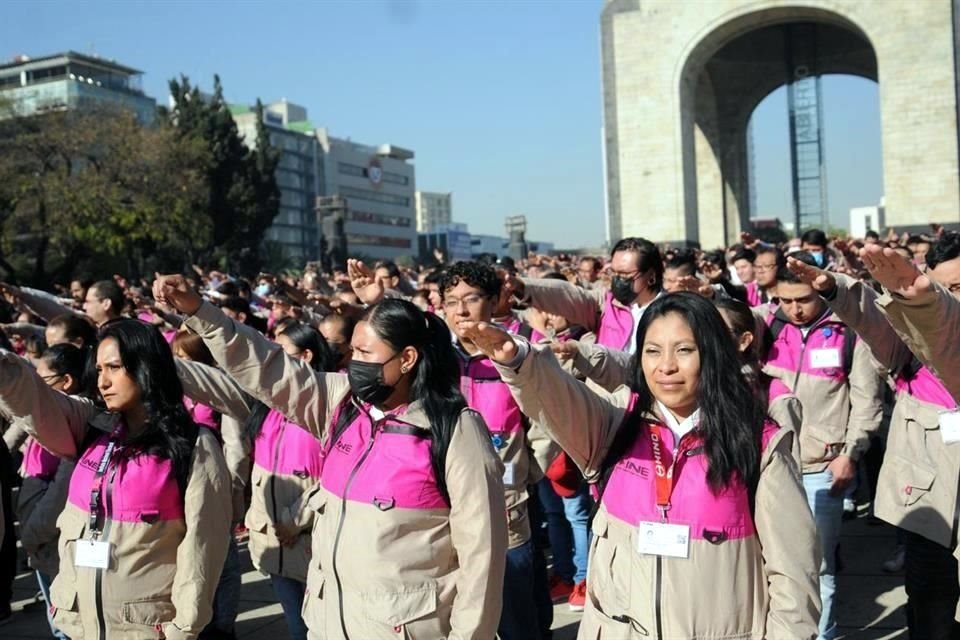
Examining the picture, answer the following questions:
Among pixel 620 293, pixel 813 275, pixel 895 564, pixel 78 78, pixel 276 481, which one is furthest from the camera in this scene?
pixel 78 78

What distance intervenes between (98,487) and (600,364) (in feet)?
6.09

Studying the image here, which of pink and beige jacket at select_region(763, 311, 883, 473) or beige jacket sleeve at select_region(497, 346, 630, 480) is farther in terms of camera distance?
pink and beige jacket at select_region(763, 311, 883, 473)

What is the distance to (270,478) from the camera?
177 inches

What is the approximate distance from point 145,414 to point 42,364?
190cm

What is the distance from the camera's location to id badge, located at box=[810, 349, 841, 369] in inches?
199

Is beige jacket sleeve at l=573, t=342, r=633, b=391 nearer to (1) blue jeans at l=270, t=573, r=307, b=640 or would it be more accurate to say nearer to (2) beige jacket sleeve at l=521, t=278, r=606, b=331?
(1) blue jeans at l=270, t=573, r=307, b=640

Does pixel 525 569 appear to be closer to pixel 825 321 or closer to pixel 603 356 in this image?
pixel 603 356

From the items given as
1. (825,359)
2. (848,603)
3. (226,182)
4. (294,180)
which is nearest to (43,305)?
(825,359)

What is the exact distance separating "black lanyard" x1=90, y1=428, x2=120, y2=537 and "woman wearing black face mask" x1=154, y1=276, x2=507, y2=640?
1.97ft

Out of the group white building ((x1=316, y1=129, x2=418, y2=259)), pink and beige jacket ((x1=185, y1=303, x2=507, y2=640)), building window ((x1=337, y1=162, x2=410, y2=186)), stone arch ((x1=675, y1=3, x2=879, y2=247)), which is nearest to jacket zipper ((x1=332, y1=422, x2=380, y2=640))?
pink and beige jacket ((x1=185, y1=303, x2=507, y2=640))

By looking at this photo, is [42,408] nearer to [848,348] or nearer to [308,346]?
[308,346]

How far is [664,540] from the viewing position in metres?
2.68

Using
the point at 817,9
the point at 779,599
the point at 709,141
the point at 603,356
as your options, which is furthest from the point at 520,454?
the point at 709,141

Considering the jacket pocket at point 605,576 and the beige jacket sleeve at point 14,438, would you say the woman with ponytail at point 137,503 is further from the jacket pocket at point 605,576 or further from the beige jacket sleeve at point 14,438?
the beige jacket sleeve at point 14,438
